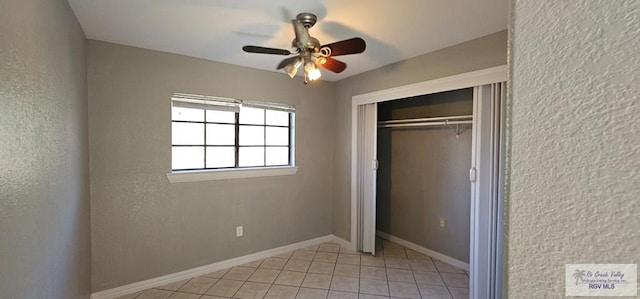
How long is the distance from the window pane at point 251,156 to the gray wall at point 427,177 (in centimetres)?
176

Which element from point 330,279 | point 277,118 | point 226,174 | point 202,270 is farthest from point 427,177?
point 202,270

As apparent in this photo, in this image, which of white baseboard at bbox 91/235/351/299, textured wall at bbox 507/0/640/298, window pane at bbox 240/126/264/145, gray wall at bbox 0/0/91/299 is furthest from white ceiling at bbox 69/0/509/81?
white baseboard at bbox 91/235/351/299

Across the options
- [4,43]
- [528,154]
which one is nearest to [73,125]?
[4,43]

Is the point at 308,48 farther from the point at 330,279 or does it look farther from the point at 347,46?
the point at 330,279

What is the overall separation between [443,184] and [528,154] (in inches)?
123

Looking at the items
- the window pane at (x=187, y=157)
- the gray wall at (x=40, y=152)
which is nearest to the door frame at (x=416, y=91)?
the window pane at (x=187, y=157)

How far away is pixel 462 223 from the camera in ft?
10.1

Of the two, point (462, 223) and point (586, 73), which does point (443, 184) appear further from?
point (586, 73)

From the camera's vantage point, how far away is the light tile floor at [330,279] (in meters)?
2.56

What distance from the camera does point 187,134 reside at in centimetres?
289

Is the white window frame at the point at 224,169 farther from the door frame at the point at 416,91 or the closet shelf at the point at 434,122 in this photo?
the closet shelf at the point at 434,122

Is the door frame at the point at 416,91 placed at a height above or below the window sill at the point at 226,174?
above

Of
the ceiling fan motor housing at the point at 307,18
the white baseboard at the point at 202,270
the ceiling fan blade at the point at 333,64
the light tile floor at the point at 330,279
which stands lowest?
the light tile floor at the point at 330,279

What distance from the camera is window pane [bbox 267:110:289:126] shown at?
3453 millimetres
